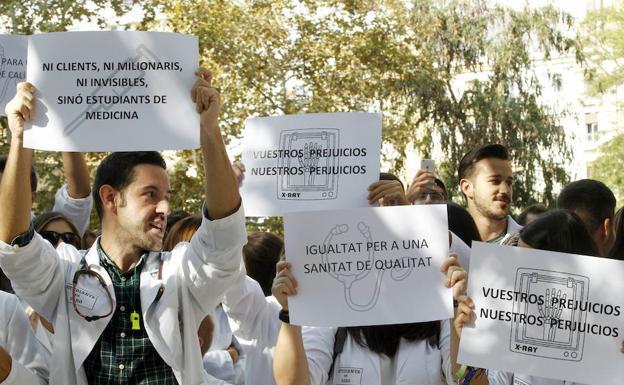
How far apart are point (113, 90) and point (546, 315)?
1.78 meters

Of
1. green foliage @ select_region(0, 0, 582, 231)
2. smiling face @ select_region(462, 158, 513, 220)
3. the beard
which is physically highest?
green foliage @ select_region(0, 0, 582, 231)

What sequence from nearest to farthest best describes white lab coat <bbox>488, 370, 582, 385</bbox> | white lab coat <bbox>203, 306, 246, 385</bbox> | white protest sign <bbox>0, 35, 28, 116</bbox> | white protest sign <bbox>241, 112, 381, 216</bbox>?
1. white lab coat <bbox>488, 370, 582, 385</bbox>
2. white protest sign <bbox>241, 112, 381, 216</bbox>
3. white lab coat <bbox>203, 306, 246, 385</bbox>
4. white protest sign <bbox>0, 35, 28, 116</bbox>

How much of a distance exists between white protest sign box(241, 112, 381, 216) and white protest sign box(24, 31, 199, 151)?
0.64 metres

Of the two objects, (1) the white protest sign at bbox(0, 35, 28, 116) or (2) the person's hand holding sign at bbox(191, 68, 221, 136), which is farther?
(1) the white protest sign at bbox(0, 35, 28, 116)

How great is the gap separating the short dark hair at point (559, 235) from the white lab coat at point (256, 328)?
1475 millimetres

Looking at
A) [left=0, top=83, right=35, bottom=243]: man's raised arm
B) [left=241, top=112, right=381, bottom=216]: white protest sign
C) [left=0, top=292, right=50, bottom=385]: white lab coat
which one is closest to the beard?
[left=241, top=112, right=381, bottom=216]: white protest sign

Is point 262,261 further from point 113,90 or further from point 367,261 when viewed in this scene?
point 113,90

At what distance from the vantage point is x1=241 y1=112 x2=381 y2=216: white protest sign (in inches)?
178

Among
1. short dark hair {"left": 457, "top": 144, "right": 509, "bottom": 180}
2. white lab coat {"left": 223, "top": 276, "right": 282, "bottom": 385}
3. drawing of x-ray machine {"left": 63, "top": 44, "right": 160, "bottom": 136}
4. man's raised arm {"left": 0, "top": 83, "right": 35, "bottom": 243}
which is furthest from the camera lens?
short dark hair {"left": 457, "top": 144, "right": 509, "bottom": 180}

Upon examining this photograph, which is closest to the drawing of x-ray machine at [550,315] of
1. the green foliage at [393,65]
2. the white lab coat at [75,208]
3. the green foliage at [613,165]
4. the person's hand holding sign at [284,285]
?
the person's hand holding sign at [284,285]

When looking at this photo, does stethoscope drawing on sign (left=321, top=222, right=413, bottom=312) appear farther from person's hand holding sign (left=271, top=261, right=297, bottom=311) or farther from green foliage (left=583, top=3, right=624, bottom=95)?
green foliage (left=583, top=3, right=624, bottom=95)

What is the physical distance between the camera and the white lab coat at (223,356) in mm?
5672

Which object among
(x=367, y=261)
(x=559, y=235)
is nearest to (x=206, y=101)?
(x=367, y=261)

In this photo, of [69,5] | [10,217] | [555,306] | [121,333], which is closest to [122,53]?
[10,217]
